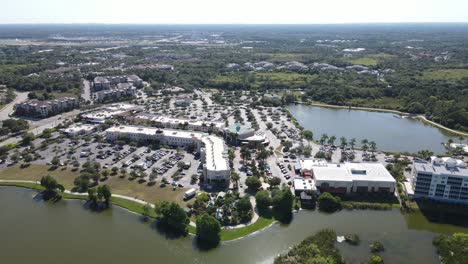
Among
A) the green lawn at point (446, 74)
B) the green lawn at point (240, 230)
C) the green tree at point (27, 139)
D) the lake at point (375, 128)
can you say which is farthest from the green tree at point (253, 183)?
the green lawn at point (446, 74)

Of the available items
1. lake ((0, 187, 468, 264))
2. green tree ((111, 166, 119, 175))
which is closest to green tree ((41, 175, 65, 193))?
lake ((0, 187, 468, 264))

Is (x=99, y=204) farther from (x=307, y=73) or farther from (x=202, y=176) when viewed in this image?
(x=307, y=73)

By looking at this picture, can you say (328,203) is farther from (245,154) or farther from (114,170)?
(114,170)

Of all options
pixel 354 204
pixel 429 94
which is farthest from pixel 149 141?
pixel 429 94

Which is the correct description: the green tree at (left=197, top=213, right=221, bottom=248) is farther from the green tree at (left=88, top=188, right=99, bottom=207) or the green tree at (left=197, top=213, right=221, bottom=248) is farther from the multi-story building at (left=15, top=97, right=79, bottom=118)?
the multi-story building at (left=15, top=97, right=79, bottom=118)

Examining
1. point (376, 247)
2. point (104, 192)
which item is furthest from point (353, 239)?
point (104, 192)

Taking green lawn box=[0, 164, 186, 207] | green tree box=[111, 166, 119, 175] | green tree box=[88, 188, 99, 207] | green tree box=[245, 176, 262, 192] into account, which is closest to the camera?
green tree box=[88, 188, 99, 207]
